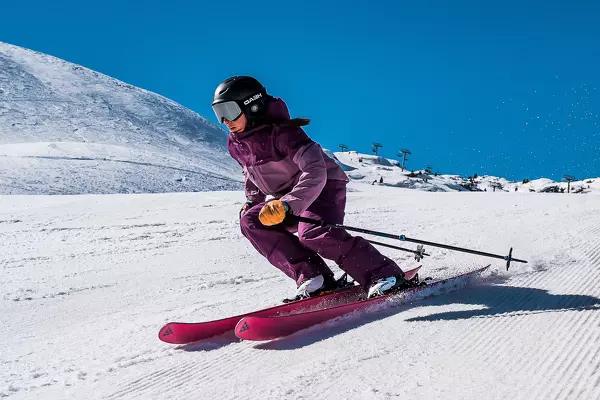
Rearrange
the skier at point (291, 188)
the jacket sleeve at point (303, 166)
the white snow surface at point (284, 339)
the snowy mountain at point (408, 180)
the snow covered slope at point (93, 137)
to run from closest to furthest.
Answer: the white snow surface at point (284, 339)
the jacket sleeve at point (303, 166)
the skier at point (291, 188)
the snow covered slope at point (93, 137)
the snowy mountain at point (408, 180)

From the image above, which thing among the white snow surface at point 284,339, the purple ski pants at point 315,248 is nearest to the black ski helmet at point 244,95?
the purple ski pants at point 315,248

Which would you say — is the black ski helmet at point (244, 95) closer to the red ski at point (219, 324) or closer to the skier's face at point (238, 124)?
the skier's face at point (238, 124)

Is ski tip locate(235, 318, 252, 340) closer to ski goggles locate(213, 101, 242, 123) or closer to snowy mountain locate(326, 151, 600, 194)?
ski goggles locate(213, 101, 242, 123)

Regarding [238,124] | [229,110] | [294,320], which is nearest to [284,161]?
[238,124]

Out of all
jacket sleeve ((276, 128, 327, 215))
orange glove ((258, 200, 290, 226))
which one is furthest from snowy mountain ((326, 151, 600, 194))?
orange glove ((258, 200, 290, 226))

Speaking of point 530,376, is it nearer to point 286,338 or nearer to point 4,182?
point 286,338

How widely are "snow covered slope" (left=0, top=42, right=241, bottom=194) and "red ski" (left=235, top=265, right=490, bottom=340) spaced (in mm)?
18102

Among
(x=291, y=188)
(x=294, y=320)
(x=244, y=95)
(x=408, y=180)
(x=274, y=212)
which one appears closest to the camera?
(x=294, y=320)

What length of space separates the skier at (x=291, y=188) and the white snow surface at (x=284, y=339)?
0.46 m

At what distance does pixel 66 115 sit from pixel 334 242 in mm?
43826

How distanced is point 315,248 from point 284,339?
2.90 ft

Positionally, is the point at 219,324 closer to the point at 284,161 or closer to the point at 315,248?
the point at 315,248

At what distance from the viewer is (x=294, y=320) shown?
122 inches

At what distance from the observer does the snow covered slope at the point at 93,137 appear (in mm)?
22547
